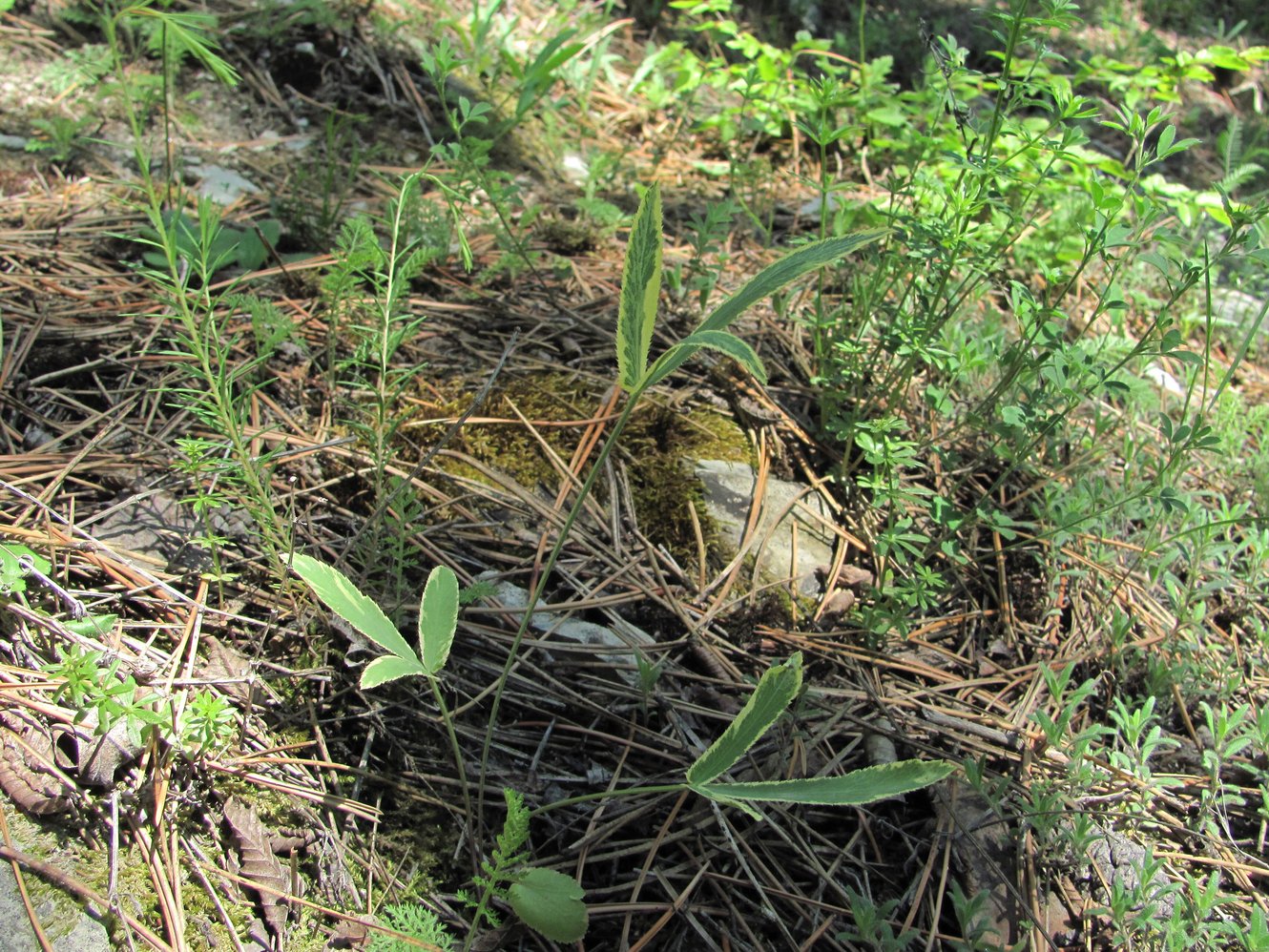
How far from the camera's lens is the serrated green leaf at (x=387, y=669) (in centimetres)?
129

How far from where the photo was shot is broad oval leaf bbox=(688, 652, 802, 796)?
1.32 meters

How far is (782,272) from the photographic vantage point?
1.18 m

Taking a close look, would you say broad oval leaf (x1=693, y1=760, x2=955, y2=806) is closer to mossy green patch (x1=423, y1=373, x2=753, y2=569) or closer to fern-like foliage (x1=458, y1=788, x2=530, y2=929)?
fern-like foliage (x1=458, y1=788, x2=530, y2=929)

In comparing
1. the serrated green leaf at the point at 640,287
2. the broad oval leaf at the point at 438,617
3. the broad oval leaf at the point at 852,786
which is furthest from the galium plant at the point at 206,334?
the broad oval leaf at the point at 852,786

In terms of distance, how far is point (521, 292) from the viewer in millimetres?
2672

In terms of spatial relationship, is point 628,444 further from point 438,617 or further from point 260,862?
point 260,862

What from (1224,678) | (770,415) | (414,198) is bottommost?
(1224,678)

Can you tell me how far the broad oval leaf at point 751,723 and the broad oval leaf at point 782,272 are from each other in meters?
0.52

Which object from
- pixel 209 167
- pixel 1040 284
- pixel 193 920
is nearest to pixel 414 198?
pixel 209 167

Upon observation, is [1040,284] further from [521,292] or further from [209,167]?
[209,167]

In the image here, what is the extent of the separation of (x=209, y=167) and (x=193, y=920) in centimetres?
244

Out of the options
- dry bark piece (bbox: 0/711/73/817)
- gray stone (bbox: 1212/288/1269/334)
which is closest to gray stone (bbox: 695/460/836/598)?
dry bark piece (bbox: 0/711/73/817)

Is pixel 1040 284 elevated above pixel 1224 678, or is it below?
above

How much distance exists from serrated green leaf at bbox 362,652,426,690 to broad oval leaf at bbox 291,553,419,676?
0.6 inches
